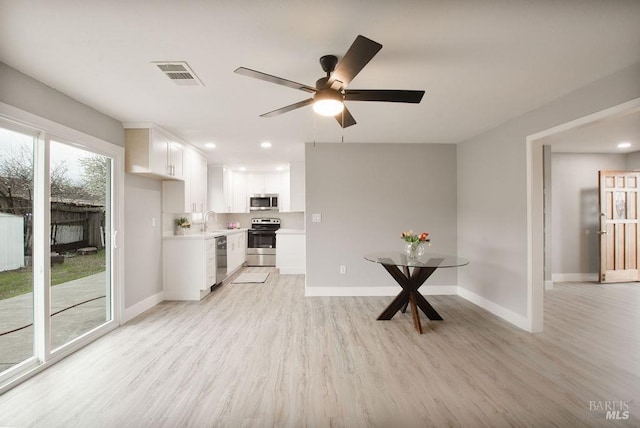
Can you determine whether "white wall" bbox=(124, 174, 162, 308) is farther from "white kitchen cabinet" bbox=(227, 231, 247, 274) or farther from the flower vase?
the flower vase

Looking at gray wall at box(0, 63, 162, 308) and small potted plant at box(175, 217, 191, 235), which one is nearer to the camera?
gray wall at box(0, 63, 162, 308)

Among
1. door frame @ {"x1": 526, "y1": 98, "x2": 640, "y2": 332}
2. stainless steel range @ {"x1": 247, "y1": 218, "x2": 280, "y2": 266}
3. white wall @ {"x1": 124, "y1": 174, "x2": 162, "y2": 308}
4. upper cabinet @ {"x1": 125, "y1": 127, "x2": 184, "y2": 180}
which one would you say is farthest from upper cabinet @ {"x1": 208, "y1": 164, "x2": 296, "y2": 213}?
door frame @ {"x1": 526, "y1": 98, "x2": 640, "y2": 332}

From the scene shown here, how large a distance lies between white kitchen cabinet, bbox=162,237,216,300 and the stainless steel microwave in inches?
100

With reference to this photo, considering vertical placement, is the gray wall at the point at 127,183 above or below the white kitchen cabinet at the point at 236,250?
above

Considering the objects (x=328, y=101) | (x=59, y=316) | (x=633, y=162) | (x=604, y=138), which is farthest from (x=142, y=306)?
(x=633, y=162)

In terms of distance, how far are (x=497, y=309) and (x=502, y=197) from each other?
55.0 inches

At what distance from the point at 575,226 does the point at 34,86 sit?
307 inches

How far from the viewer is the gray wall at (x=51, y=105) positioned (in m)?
2.09

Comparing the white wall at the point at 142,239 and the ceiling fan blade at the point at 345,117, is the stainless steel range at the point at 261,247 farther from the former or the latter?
the ceiling fan blade at the point at 345,117

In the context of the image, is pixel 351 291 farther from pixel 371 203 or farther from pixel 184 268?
pixel 184 268

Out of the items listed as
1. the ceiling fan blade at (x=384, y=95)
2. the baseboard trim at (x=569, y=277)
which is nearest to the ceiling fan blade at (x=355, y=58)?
the ceiling fan blade at (x=384, y=95)

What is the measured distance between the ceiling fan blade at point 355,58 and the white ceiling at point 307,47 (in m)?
0.25

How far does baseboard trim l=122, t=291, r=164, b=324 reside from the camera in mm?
3379

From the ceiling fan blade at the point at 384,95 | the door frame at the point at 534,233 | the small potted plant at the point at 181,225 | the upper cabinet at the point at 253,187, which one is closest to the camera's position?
the ceiling fan blade at the point at 384,95
